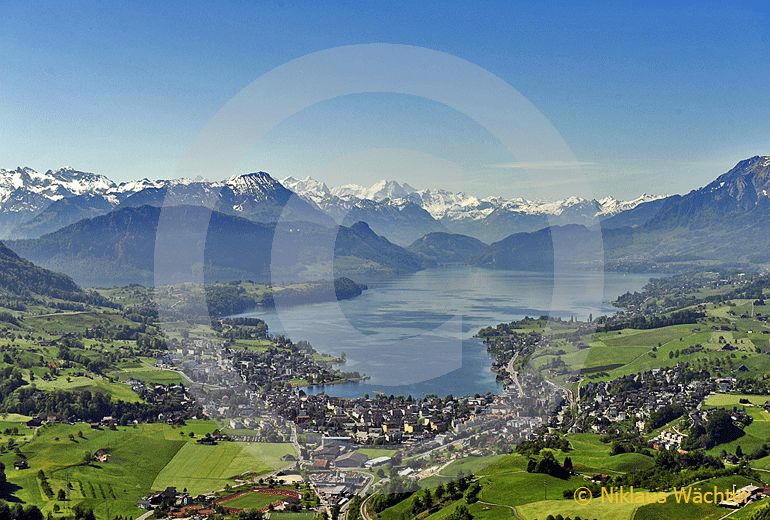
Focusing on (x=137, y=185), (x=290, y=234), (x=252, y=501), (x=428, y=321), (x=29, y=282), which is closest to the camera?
(x=252, y=501)

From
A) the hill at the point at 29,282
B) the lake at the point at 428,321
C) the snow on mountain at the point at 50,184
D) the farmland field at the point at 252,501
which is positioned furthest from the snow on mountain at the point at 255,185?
the farmland field at the point at 252,501

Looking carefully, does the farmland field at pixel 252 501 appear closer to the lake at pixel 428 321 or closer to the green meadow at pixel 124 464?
the green meadow at pixel 124 464

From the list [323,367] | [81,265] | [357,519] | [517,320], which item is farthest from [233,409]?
[81,265]

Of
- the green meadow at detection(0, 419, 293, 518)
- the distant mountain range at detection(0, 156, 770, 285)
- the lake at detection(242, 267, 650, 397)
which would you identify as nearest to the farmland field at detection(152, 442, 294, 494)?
the green meadow at detection(0, 419, 293, 518)

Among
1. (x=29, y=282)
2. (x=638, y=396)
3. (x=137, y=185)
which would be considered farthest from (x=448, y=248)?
(x=638, y=396)

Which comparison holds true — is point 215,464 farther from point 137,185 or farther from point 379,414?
point 137,185

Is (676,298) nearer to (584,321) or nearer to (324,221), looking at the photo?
(584,321)
